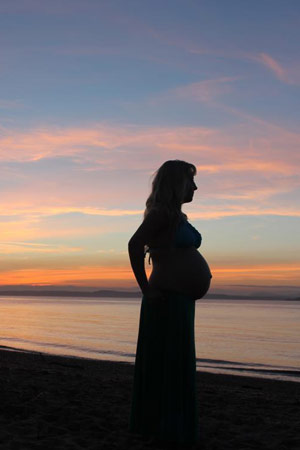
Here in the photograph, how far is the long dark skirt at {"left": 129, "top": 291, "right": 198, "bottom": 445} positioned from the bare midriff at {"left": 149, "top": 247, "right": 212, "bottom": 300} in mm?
91

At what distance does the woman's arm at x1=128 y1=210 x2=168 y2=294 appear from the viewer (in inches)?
167

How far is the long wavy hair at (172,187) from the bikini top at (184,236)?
0.10 m

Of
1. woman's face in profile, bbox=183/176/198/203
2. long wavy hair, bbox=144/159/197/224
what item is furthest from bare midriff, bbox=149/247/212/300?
woman's face in profile, bbox=183/176/198/203

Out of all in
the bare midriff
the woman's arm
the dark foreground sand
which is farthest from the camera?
the dark foreground sand

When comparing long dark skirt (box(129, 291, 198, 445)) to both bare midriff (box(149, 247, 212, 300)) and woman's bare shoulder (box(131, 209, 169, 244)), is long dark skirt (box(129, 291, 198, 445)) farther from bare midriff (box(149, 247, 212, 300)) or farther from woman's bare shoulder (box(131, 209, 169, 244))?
woman's bare shoulder (box(131, 209, 169, 244))

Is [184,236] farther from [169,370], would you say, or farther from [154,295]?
[169,370]

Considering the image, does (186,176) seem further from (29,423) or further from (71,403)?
(71,403)

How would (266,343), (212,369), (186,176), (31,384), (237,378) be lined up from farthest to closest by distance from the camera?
(266,343) → (212,369) → (237,378) → (31,384) → (186,176)

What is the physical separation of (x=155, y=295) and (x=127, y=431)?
169cm

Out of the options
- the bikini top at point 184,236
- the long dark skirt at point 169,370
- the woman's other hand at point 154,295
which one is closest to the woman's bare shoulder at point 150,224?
the bikini top at point 184,236

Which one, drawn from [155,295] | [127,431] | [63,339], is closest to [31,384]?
[127,431]

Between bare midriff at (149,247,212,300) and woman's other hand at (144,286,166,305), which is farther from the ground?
bare midriff at (149,247,212,300)

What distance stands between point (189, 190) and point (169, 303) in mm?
1012

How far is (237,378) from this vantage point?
1473 centimetres
